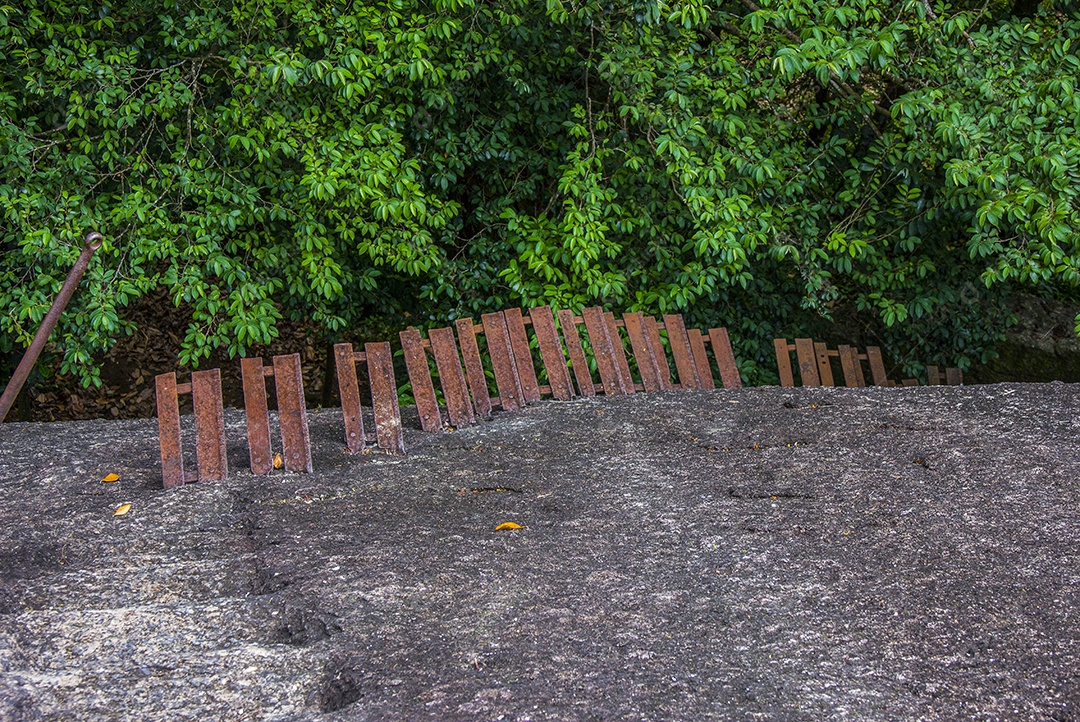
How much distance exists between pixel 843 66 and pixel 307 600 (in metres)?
4.84

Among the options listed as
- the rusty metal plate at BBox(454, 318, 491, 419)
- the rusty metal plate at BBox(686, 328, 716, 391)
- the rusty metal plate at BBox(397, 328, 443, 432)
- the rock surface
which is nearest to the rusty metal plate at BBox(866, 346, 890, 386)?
the rusty metal plate at BBox(686, 328, 716, 391)

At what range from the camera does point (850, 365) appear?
8.42 metres

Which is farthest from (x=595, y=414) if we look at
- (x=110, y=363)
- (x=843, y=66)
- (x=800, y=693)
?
(x=110, y=363)

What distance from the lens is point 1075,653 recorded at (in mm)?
2840

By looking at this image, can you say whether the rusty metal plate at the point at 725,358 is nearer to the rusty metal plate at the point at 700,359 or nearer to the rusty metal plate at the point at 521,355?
the rusty metal plate at the point at 700,359

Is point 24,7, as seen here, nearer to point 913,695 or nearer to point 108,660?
point 108,660

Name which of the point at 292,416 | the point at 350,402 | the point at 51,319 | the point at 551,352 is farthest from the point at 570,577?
the point at 551,352

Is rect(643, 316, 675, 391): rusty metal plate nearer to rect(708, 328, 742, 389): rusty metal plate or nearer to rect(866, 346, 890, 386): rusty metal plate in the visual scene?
rect(708, 328, 742, 389): rusty metal plate

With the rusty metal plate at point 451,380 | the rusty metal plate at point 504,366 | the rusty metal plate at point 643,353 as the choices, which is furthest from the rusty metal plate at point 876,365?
the rusty metal plate at point 451,380

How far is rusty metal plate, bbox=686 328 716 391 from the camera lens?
266 inches

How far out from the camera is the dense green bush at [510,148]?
6273mm

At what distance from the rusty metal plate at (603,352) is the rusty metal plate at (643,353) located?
6.8 inches

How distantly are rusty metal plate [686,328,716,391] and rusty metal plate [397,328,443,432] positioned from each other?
2.02 metres

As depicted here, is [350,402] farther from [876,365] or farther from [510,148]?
[876,365]
